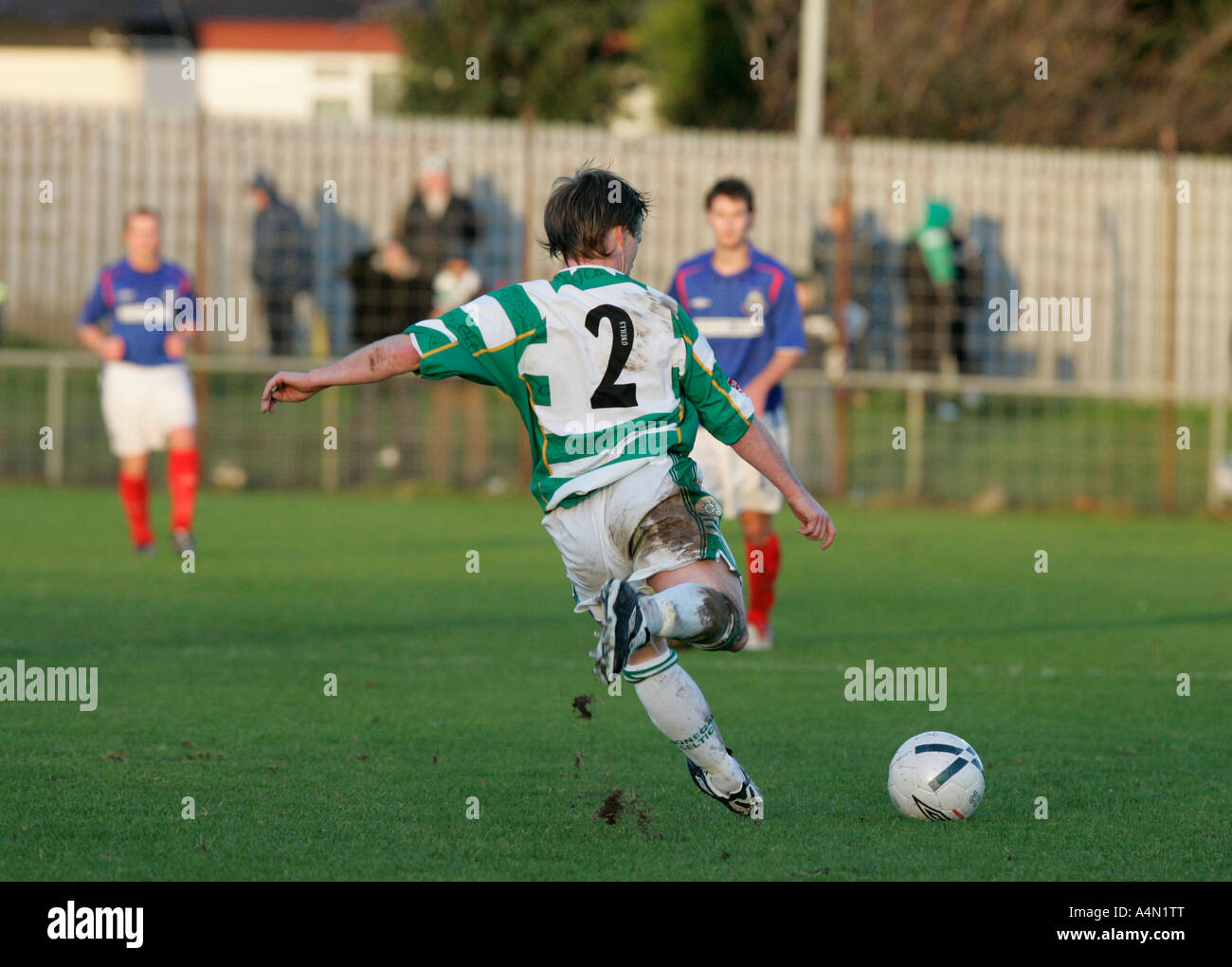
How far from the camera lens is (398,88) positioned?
28531 millimetres

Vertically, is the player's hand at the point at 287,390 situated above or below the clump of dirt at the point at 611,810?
above

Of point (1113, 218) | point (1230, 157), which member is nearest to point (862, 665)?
point (1113, 218)

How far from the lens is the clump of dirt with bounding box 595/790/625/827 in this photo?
4.78 meters

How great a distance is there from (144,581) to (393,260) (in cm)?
650

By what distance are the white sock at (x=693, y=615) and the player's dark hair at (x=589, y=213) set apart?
3.13ft

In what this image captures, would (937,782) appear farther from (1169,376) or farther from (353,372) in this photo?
(1169,376)

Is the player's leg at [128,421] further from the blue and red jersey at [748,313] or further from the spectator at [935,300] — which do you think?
the spectator at [935,300]

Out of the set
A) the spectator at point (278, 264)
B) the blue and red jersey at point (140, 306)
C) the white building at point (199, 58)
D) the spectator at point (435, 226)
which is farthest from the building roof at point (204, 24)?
the blue and red jersey at point (140, 306)

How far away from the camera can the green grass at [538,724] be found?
14.6 feet

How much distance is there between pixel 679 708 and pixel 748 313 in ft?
14.2

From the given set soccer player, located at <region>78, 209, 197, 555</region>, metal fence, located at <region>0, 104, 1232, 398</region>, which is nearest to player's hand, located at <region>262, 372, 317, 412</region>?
soccer player, located at <region>78, 209, 197, 555</region>

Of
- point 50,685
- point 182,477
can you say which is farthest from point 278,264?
point 50,685

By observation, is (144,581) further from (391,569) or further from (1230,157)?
(1230,157)
